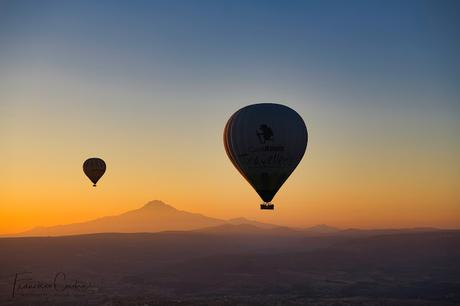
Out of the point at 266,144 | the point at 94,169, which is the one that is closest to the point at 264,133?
the point at 266,144

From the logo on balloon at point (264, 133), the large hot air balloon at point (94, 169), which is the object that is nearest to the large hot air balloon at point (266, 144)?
the logo on balloon at point (264, 133)

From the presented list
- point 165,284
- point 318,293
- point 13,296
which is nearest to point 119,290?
point 165,284

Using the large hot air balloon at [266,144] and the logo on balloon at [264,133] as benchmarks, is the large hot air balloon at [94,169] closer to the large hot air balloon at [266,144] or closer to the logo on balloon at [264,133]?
the large hot air balloon at [266,144]

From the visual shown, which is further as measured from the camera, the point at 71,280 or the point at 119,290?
the point at 71,280

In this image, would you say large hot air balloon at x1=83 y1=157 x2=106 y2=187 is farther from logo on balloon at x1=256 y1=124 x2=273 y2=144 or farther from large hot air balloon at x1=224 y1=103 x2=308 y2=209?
logo on balloon at x1=256 y1=124 x2=273 y2=144

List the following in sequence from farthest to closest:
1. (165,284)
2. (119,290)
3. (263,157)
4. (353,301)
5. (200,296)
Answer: (165,284), (119,290), (200,296), (353,301), (263,157)

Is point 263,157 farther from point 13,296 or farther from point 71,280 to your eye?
point 71,280

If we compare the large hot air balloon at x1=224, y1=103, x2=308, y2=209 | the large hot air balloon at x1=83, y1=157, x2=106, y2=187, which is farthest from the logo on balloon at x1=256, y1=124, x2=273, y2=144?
the large hot air balloon at x1=83, y1=157, x2=106, y2=187

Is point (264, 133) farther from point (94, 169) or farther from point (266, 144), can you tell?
point (94, 169)
